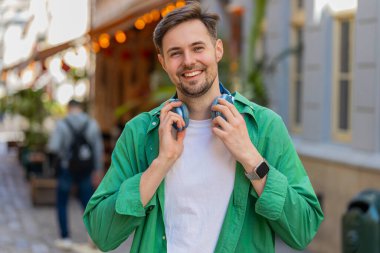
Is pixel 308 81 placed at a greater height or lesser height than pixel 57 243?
greater

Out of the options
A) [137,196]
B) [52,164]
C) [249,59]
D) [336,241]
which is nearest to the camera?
[137,196]

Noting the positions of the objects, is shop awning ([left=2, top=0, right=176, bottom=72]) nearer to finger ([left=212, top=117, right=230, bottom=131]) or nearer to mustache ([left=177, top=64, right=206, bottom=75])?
mustache ([left=177, top=64, right=206, bottom=75])

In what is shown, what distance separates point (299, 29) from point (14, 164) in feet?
42.7

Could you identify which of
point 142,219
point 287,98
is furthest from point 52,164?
point 142,219

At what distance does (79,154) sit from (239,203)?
789cm

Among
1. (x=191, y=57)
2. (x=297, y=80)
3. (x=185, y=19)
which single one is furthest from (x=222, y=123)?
(x=297, y=80)

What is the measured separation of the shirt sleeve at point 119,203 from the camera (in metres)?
2.76

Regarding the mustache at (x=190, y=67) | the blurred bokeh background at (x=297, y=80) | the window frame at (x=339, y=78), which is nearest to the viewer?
the mustache at (x=190, y=67)

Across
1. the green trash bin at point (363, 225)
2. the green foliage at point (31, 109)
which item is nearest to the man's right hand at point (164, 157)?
the green trash bin at point (363, 225)

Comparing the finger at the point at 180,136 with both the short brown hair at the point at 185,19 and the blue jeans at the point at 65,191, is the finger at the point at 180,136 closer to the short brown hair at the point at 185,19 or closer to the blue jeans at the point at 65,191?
the short brown hair at the point at 185,19

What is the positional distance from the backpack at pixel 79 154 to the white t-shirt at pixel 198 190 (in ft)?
25.6

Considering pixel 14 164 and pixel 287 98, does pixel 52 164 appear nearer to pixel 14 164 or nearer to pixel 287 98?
pixel 287 98

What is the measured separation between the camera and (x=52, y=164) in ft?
53.7

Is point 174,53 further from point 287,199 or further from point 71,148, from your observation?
point 71,148
